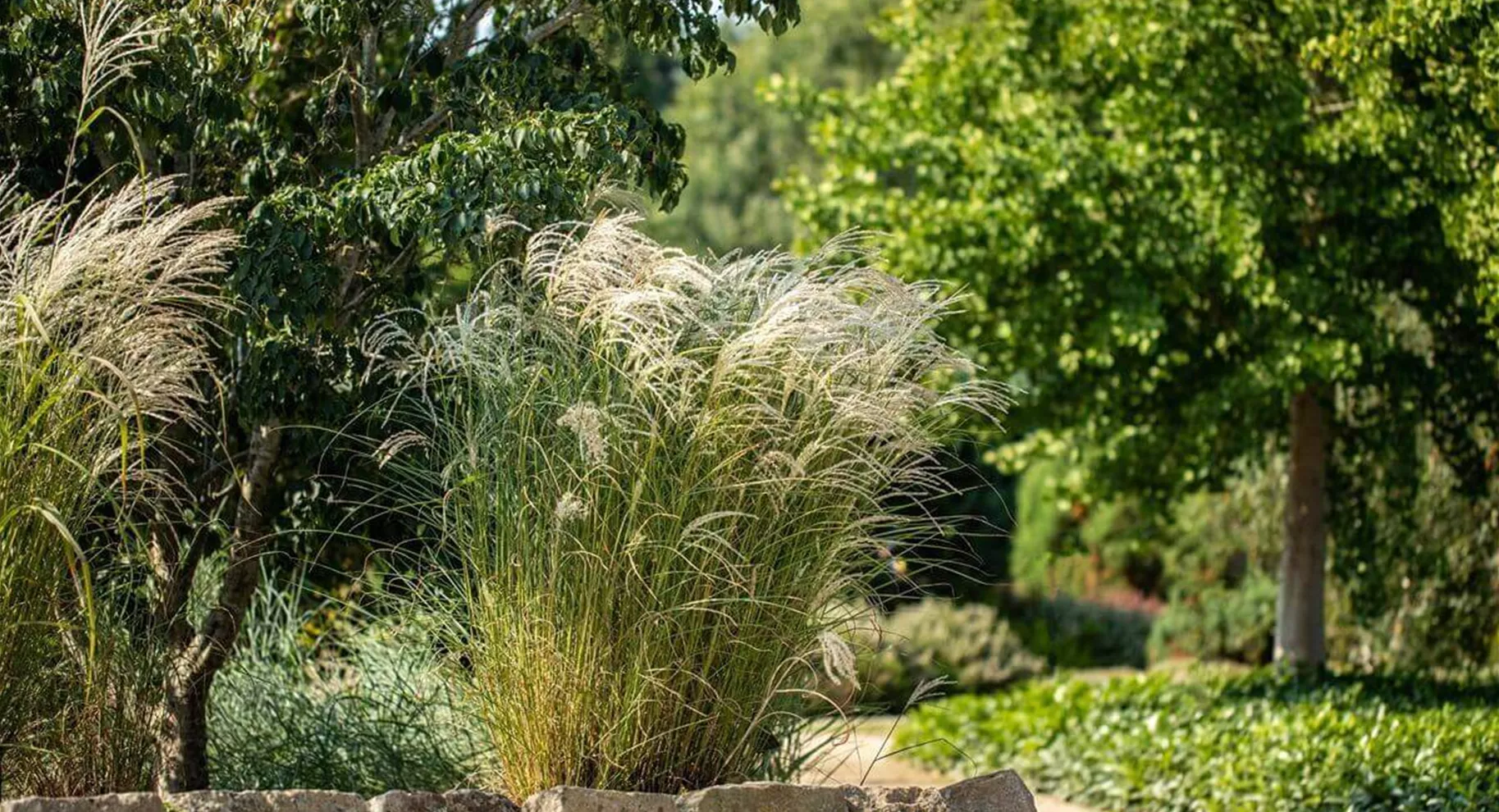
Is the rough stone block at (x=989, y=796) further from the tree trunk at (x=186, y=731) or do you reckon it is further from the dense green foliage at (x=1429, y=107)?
the dense green foliage at (x=1429, y=107)

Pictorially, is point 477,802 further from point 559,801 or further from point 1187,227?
point 1187,227

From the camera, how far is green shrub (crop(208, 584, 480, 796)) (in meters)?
4.27

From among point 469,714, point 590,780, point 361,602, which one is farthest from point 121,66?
point 361,602

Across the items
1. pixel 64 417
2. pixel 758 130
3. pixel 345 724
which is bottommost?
pixel 345 724

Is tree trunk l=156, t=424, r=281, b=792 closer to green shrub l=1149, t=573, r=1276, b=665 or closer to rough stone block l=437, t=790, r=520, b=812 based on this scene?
rough stone block l=437, t=790, r=520, b=812

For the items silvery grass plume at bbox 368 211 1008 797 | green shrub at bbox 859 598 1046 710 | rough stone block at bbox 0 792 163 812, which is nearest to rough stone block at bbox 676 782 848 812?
silvery grass plume at bbox 368 211 1008 797

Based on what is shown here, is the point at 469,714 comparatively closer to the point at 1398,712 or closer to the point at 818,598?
the point at 818,598

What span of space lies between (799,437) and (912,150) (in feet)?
16.5

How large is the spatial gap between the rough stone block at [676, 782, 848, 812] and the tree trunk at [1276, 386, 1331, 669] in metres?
5.71

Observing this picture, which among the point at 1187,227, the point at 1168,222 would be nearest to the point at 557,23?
the point at 1187,227

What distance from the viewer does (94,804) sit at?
2.98 meters

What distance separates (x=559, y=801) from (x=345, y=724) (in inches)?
58.6

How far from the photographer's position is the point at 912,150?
8.18 m

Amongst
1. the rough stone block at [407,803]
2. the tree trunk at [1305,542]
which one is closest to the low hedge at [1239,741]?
the tree trunk at [1305,542]
